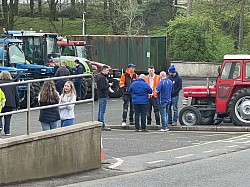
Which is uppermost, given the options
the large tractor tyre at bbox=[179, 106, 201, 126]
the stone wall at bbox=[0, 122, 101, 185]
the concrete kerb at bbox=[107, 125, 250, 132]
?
the stone wall at bbox=[0, 122, 101, 185]

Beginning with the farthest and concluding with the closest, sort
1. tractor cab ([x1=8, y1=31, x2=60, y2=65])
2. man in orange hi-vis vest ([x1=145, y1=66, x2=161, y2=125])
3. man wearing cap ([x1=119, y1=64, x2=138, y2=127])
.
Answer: tractor cab ([x1=8, y1=31, x2=60, y2=65]) → man wearing cap ([x1=119, y1=64, x2=138, y2=127]) → man in orange hi-vis vest ([x1=145, y1=66, x2=161, y2=125])

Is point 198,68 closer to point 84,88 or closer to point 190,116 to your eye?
point 190,116

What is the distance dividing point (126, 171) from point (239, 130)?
793 cm

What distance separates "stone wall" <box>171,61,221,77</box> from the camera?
47281 mm

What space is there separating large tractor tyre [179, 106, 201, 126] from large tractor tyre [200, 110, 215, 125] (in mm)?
284

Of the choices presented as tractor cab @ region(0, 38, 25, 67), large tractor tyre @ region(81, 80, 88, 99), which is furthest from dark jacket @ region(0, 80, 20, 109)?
tractor cab @ region(0, 38, 25, 67)

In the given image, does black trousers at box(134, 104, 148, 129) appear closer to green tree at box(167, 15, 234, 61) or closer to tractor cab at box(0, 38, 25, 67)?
tractor cab at box(0, 38, 25, 67)

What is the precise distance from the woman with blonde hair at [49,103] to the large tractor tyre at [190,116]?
879 cm

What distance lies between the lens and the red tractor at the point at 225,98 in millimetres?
20781

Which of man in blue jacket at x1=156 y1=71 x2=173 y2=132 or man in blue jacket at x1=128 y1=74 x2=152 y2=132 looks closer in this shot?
man in blue jacket at x1=128 y1=74 x2=152 y2=132

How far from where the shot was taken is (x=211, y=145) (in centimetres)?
1719

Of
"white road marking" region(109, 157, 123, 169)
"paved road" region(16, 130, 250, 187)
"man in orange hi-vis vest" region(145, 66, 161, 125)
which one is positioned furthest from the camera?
"man in orange hi-vis vest" region(145, 66, 161, 125)

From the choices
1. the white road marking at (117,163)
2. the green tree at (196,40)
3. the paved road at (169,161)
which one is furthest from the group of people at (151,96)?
the green tree at (196,40)

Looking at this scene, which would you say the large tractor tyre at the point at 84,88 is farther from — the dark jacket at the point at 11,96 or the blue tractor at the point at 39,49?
the blue tractor at the point at 39,49
